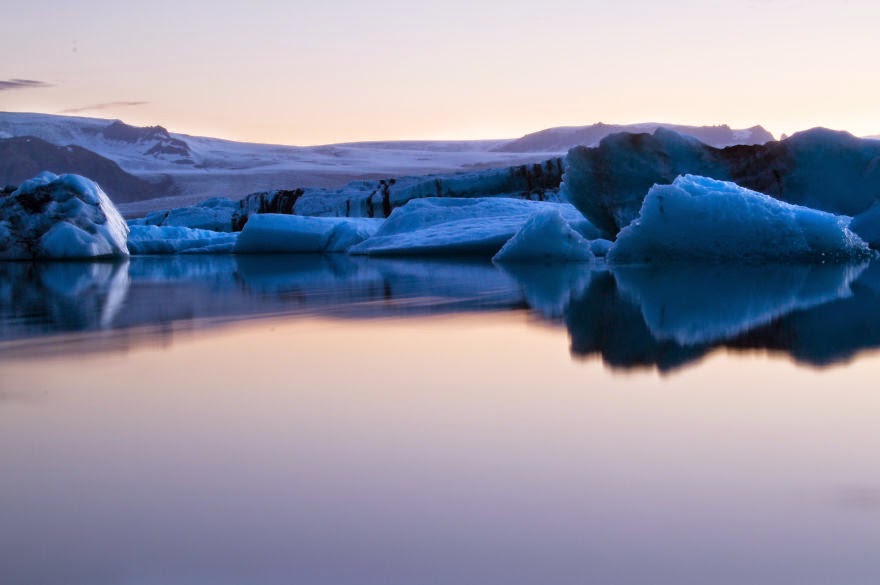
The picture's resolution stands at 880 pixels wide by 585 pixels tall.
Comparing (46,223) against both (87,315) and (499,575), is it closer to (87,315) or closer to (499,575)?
(87,315)

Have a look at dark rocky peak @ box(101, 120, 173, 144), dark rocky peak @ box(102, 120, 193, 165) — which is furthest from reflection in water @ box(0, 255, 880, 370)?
dark rocky peak @ box(101, 120, 173, 144)

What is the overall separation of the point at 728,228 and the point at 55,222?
368 inches

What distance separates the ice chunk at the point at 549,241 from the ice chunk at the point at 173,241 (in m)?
8.46

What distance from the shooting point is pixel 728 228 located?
8.51 meters

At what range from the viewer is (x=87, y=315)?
4.63 metres

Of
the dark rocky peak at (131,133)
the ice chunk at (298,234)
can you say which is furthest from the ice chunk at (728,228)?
the dark rocky peak at (131,133)

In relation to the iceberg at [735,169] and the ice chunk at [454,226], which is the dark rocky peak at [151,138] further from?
the iceberg at [735,169]

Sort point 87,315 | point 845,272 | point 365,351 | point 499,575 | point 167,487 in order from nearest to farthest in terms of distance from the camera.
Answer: point 499,575
point 167,487
point 365,351
point 87,315
point 845,272

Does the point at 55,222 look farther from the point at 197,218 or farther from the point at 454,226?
the point at 197,218

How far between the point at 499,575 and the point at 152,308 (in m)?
4.21

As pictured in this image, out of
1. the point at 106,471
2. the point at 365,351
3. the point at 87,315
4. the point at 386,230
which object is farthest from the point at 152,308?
the point at 386,230

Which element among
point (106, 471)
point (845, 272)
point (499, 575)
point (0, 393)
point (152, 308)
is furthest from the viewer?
point (845, 272)

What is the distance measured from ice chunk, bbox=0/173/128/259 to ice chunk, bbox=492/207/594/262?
6.57 meters

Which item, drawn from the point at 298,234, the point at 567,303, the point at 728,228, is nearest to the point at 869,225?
the point at 728,228
